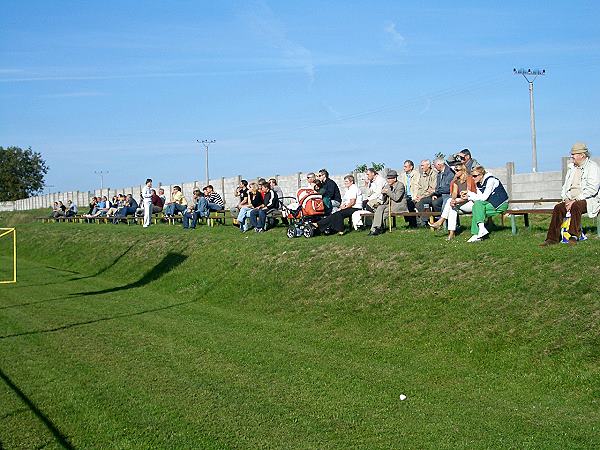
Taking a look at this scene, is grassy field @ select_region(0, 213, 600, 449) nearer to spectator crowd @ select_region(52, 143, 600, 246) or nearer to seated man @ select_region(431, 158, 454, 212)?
spectator crowd @ select_region(52, 143, 600, 246)

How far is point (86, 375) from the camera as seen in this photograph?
34.4 feet

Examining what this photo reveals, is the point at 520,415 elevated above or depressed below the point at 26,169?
below

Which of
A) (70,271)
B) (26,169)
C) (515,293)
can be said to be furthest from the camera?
(26,169)

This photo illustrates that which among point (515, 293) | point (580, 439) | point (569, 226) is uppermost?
point (569, 226)

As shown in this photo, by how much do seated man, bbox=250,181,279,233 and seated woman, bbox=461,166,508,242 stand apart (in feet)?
28.4

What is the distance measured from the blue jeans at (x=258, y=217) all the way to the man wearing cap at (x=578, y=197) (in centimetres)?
1111

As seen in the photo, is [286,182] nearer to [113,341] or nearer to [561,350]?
[113,341]

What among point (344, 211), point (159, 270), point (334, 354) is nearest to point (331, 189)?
point (344, 211)

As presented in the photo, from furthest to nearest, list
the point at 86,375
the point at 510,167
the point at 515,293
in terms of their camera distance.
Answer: the point at 510,167, the point at 515,293, the point at 86,375

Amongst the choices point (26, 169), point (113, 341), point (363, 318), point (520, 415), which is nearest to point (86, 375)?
point (113, 341)

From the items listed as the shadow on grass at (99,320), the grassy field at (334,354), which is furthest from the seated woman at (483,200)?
the shadow on grass at (99,320)

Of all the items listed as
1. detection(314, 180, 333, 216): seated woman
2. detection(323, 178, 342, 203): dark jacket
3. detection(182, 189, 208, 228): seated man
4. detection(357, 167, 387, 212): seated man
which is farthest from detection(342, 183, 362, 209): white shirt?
detection(182, 189, 208, 228): seated man

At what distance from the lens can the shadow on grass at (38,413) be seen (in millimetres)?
7783

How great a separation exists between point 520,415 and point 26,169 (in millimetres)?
108388
